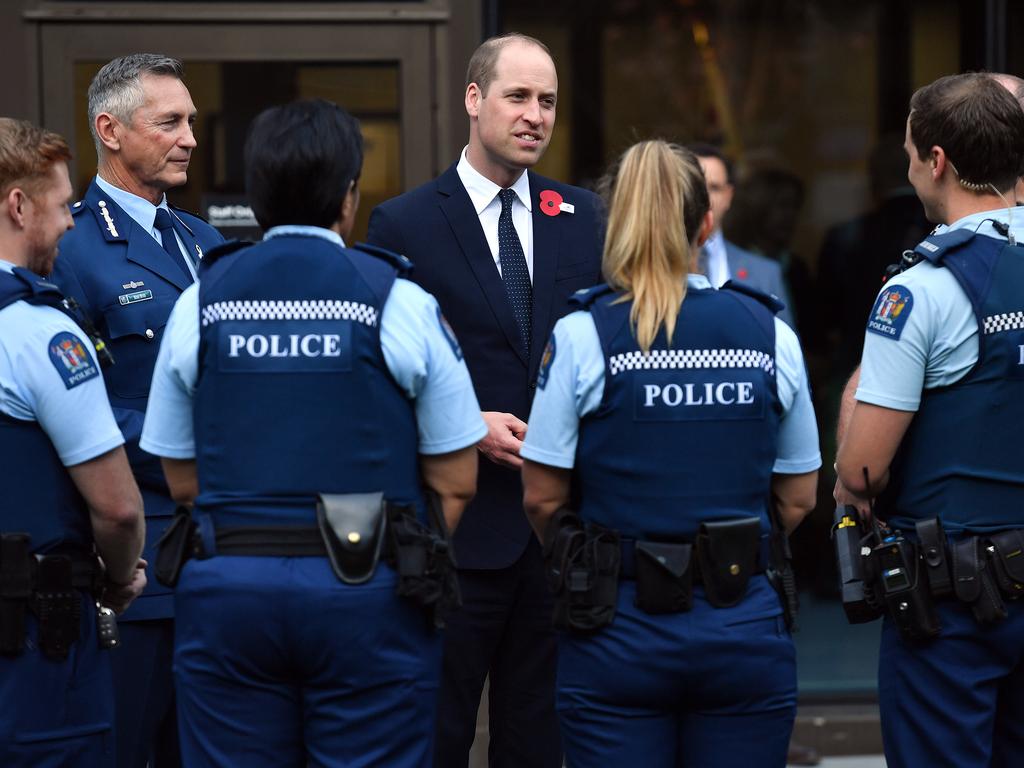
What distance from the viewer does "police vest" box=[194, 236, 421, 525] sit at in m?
2.87

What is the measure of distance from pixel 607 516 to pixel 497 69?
5.14ft

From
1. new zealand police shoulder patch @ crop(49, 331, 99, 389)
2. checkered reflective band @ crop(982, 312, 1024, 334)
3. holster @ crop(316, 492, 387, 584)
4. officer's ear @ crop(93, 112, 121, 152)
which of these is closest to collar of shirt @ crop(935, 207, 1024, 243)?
checkered reflective band @ crop(982, 312, 1024, 334)

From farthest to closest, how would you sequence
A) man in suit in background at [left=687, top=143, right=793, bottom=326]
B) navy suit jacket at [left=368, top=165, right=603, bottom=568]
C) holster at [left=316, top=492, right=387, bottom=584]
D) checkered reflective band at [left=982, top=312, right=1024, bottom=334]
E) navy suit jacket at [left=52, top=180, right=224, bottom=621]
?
man in suit in background at [left=687, top=143, right=793, bottom=326], navy suit jacket at [left=368, top=165, right=603, bottom=568], navy suit jacket at [left=52, top=180, right=224, bottom=621], checkered reflective band at [left=982, top=312, right=1024, bottom=334], holster at [left=316, top=492, right=387, bottom=584]

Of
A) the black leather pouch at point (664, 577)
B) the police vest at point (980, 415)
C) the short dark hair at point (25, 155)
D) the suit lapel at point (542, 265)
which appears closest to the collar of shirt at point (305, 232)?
the short dark hair at point (25, 155)

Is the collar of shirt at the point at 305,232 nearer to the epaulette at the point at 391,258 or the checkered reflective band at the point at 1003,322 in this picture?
the epaulette at the point at 391,258

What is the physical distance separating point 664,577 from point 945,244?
964 millimetres

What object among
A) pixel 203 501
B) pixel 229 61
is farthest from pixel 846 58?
pixel 203 501

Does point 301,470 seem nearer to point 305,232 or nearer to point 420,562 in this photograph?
point 420,562

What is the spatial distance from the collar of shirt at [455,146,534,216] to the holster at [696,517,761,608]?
4.60ft

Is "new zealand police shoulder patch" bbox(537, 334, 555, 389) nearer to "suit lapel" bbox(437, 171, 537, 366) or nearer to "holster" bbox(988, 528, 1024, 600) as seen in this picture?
"suit lapel" bbox(437, 171, 537, 366)

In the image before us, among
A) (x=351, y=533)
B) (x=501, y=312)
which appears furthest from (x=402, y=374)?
(x=501, y=312)

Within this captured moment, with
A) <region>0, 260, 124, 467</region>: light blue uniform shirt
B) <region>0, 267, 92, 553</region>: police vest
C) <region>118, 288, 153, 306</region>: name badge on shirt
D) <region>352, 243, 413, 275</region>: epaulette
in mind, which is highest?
<region>352, 243, 413, 275</region>: epaulette

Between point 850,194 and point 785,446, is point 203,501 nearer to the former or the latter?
point 785,446

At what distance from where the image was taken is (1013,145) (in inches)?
131
